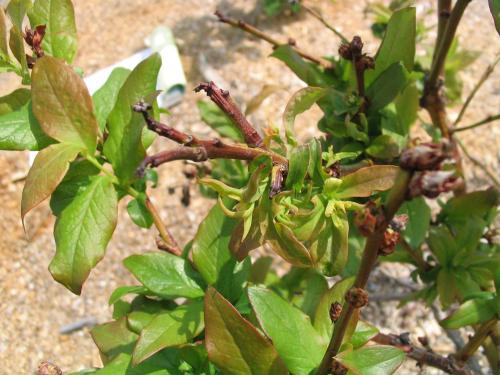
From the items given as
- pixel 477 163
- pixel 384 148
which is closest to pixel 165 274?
pixel 384 148

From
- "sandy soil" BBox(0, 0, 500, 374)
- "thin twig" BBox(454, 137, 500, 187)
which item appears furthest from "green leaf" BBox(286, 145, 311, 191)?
"thin twig" BBox(454, 137, 500, 187)

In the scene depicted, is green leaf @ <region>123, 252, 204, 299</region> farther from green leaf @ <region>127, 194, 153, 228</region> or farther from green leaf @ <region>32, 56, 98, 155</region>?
green leaf @ <region>32, 56, 98, 155</region>

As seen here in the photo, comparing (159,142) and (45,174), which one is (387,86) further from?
(159,142)

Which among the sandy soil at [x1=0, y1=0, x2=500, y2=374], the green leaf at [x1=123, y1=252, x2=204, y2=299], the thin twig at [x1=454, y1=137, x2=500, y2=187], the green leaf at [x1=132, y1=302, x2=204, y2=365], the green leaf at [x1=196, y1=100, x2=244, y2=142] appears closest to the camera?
the green leaf at [x1=132, y1=302, x2=204, y2=365]

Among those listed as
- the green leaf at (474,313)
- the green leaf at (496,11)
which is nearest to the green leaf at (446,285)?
the green leaf at (474,313)

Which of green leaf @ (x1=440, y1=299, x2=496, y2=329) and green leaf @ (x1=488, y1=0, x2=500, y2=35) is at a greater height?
green leaf @ (x1=488, y1=0, x2=500, y2=35)

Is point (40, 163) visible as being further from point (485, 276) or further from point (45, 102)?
point (485, 276)
